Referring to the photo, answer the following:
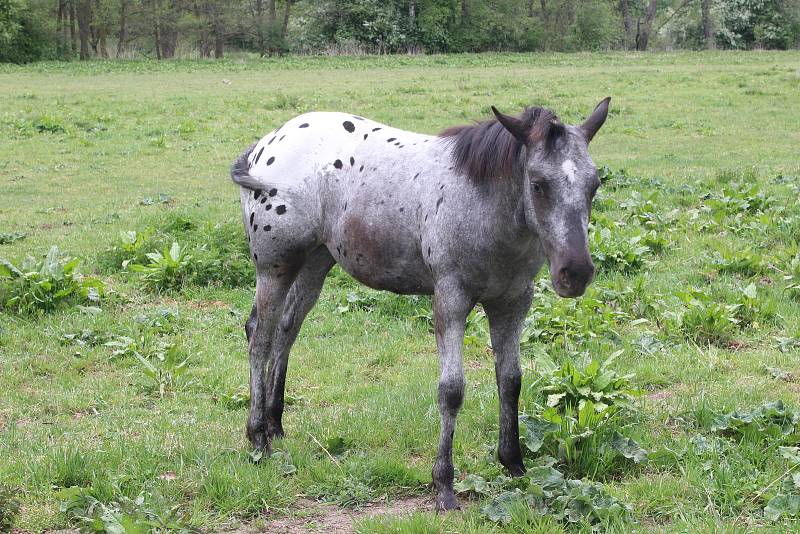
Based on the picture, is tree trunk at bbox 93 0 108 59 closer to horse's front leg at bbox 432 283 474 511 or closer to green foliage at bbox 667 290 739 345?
green foliage at bbox 667 290 739 345

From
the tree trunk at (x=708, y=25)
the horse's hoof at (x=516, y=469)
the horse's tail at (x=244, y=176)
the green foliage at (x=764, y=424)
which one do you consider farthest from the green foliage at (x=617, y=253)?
the tree trunk at (x=708, y=25)

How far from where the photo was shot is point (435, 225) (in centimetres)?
479

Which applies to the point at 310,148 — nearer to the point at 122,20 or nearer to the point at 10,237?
the point at 10,237

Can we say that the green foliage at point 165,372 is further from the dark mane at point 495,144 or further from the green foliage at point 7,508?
the dark mane at point 495,144

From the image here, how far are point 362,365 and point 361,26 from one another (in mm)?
48625

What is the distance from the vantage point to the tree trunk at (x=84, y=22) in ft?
171

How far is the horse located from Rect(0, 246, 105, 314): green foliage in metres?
3.75

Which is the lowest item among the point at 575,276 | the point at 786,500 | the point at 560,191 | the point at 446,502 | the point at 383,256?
the point at 446,502

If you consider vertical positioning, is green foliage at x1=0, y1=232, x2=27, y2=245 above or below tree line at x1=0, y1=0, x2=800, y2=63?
below

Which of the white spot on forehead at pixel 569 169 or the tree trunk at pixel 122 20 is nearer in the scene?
the white spot on forehead at pixel 569 169

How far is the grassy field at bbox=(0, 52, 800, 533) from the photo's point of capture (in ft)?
15.8

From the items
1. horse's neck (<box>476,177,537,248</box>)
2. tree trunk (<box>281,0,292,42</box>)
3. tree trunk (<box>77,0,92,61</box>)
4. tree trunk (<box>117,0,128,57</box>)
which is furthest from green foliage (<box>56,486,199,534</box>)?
tree trunk (<box>281,0,292,42</box>)

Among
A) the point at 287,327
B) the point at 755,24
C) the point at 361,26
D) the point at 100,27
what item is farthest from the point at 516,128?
the point at 100,27

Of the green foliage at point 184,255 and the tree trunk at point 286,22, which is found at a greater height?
the tree trunk at point 286,22
